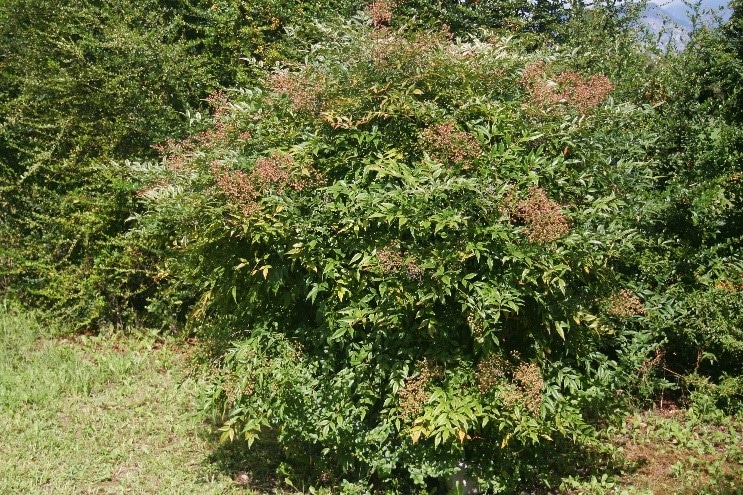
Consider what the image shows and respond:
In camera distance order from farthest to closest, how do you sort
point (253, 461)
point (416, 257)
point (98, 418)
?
1. point (98, 418)
2. point (253, 461)
3. point (416, 257)

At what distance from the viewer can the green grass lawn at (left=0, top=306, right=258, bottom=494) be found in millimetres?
4301

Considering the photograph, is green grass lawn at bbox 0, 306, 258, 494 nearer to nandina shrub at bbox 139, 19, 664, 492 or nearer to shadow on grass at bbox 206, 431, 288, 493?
shadow on grass at bbox 206, 431, 288, 493

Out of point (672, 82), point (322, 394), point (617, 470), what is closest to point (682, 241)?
point (672, 82)

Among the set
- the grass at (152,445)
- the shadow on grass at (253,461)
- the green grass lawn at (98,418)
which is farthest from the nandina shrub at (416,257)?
the green grass lawn at (98,418)

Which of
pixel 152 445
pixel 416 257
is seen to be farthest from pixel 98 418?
pixel 416 257

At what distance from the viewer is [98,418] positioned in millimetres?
5121

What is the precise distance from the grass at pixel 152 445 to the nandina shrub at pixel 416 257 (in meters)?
0.48

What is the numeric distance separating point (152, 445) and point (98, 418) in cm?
61

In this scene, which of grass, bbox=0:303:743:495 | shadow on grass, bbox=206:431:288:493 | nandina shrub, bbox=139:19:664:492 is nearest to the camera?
nandina shrub, bbox=139:19:664:492

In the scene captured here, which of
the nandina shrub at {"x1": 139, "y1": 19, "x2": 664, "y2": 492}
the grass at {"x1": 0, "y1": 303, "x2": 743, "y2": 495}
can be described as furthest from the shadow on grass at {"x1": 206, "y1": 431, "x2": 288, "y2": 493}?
the nandina shrub at {"x1": 139, "y1": 19, "x2": 664, "y2": 492}

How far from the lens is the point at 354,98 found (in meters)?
3.73

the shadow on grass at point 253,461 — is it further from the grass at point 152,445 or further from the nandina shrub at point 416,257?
the nandina shrub at point 416,257

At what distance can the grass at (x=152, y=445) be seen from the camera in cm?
421

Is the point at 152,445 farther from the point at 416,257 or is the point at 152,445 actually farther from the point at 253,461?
the point at 416,257
